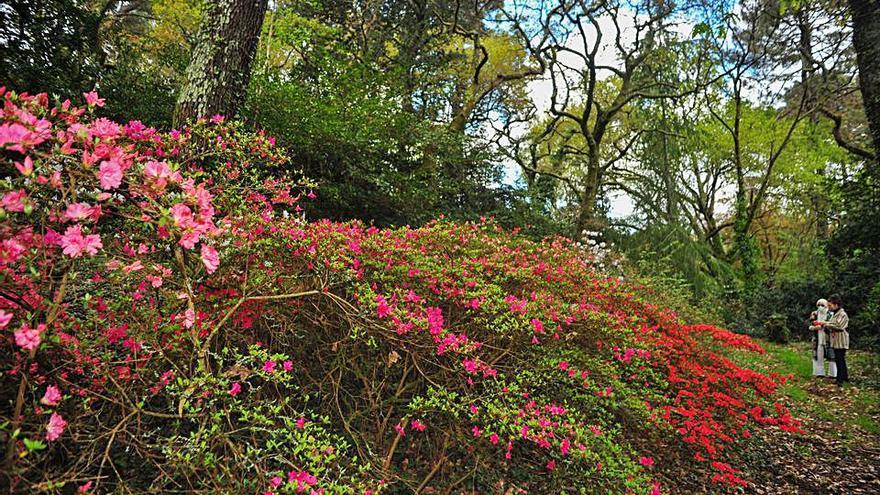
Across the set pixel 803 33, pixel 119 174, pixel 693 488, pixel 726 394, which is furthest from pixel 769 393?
pixel 803 33

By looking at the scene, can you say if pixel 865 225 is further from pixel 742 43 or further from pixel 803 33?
pixel 742 43

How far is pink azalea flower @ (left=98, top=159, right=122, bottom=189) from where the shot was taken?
1171 mm

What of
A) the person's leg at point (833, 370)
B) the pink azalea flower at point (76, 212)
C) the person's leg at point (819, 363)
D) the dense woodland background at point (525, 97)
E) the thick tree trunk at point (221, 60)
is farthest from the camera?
the person's leg at point (819, 363)

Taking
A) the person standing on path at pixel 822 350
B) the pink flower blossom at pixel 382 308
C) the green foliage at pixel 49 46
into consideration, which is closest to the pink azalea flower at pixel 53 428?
the pink flower blossom at pixel 382 308

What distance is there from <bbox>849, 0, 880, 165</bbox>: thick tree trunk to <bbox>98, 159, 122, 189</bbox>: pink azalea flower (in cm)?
Answer: 871

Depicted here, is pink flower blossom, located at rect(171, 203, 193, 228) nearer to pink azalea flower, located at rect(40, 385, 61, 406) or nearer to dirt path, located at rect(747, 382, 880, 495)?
pink azalea flower, located at rect(40, 385, 61, 406)

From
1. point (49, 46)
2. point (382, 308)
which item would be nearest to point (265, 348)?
point (382, 308)

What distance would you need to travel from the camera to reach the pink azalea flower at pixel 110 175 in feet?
3.84

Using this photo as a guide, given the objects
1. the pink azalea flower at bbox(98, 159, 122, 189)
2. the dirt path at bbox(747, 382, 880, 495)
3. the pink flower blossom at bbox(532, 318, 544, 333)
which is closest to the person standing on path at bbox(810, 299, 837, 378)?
the dirt path at bbox(747, 382, 880, 495)

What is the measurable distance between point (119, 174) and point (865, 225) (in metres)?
10.3

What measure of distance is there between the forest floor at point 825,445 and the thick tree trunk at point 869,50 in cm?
364

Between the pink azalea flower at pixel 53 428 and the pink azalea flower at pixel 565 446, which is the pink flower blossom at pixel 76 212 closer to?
the pink azalea flower at pixel 53 428

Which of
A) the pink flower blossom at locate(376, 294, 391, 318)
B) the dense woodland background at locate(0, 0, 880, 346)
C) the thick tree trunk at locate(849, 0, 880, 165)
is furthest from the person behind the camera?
the thick tree trunk at locate(849, 0, 880, 165)

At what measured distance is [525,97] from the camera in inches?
554
